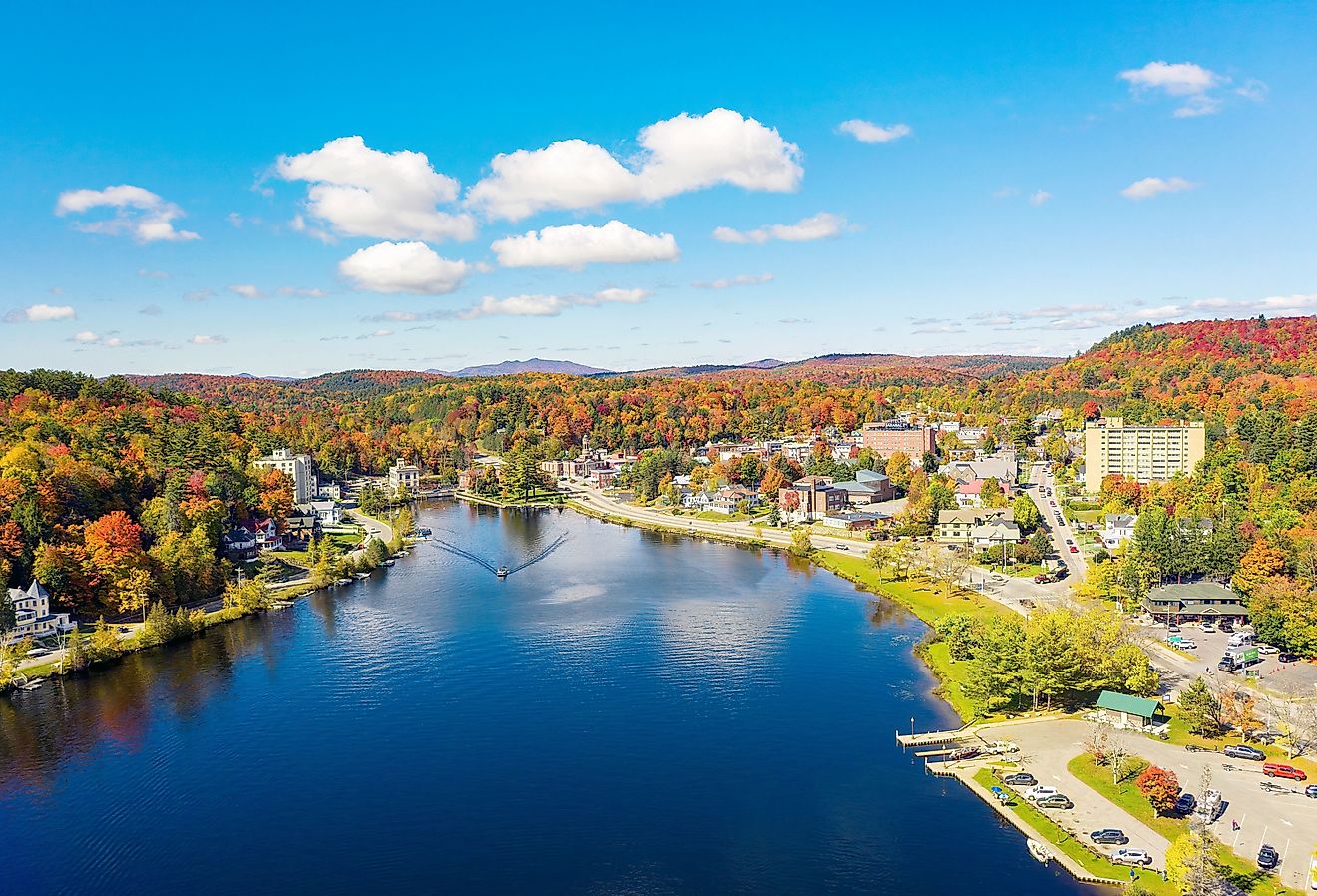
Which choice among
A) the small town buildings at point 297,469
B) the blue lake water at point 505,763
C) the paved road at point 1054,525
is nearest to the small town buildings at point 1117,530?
the paved road at point 1054,525

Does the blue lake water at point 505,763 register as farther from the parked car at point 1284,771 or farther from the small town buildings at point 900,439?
the small town buildings at point 900,439

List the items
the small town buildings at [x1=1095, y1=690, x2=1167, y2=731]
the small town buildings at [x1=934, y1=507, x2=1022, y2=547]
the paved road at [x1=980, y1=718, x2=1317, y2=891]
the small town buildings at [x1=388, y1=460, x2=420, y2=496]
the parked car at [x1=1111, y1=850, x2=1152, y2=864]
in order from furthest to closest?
1. the small town buildings at [x1=388, y1=460, x2=420, y2=496]
2. the small town buildings at [x1=934, y1=507, x2=1022, y2=547]
3. the small town buildings at [x1=1095, y1=690, x2=1167, y2=731]
4. the paved road at [x1=980, y1=718, x2=1317, y2=891]
5. the parked car at [x1=1111, y1=850, x2=1152, y2=864]

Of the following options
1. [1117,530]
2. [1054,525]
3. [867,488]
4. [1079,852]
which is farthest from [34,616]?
[1054,525]

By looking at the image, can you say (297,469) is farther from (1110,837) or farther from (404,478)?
(1110,837)

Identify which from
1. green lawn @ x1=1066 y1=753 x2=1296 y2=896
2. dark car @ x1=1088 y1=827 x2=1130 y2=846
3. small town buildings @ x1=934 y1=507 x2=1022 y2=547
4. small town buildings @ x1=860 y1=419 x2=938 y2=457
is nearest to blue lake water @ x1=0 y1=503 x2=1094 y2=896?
dark car @ x1=1088 y1=827 x2=1130 y2=846

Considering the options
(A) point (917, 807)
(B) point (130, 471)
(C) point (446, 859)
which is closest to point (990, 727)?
(A) point (917, 807)

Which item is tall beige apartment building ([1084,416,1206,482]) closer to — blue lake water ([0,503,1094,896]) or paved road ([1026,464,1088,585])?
paved road ([1026,464,1088,585])
